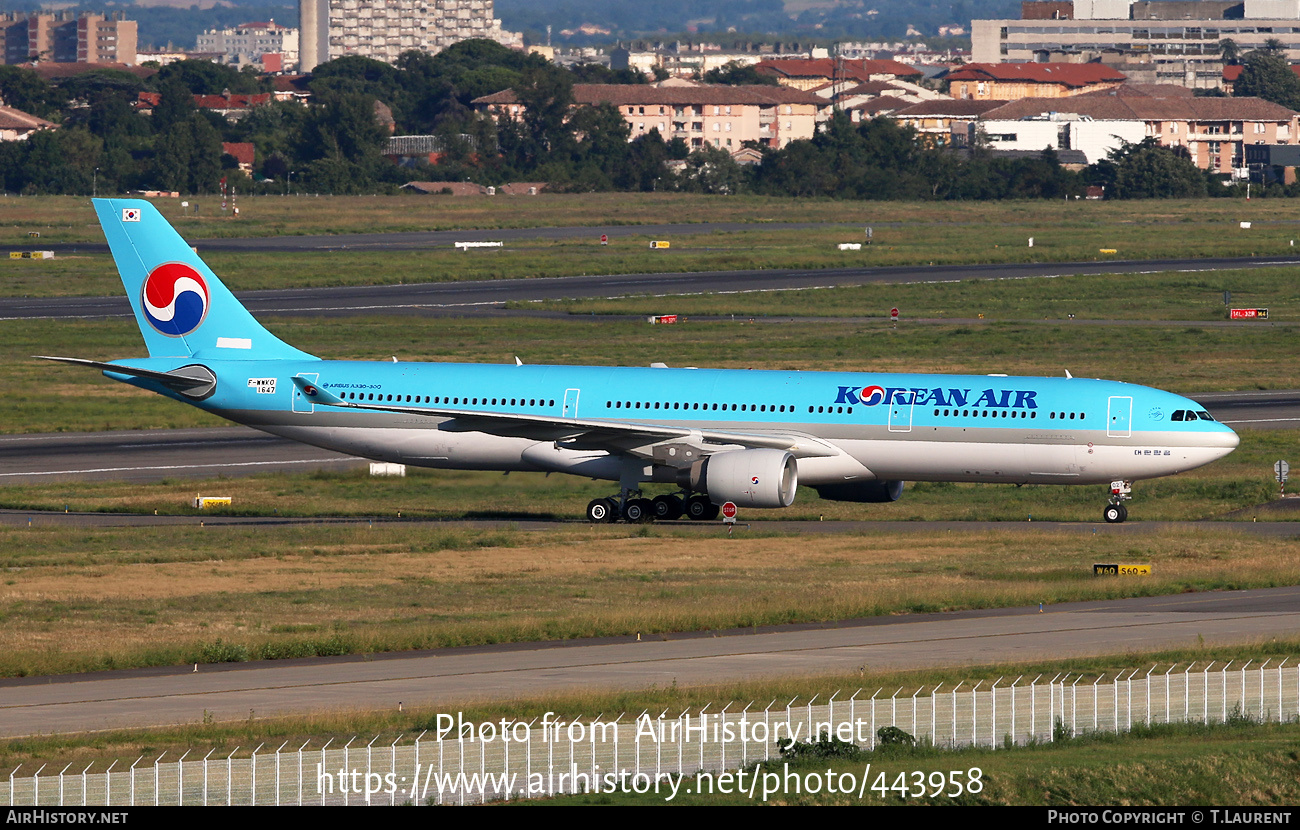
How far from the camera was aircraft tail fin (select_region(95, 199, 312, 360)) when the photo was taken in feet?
203

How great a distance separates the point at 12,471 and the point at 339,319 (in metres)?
47.8

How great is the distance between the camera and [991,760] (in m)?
25.4

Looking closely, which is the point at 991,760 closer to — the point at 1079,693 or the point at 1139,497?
the point at 1079,693

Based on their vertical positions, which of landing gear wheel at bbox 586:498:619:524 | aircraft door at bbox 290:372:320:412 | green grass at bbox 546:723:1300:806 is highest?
aircraft door at bbox 290:372:320:412

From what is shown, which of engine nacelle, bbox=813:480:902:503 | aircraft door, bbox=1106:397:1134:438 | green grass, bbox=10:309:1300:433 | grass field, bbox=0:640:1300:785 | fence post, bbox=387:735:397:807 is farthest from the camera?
green grass, bbox=10:309:1300:433

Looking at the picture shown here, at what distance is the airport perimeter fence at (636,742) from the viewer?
76.3 feet

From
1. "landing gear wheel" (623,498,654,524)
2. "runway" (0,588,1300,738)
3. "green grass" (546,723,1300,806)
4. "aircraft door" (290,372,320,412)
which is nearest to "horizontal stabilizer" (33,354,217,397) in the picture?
"aircraft door" (290,372,320,412)

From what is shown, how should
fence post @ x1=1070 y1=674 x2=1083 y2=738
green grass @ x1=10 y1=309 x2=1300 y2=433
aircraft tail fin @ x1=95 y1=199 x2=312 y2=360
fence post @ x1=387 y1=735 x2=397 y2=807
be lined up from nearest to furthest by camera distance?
fence post @ x1=387 y1=735 x2=397 y2=807, fence post @ x1=1070 y1=674 x2=1083 y2=738, aircraft tail fin @ x1=95 y1=199 x2=312 y2=360, green grass @ x1=10 y1=309 x2=1300 y2=433

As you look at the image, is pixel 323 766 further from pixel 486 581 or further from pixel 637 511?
pixel 637 511

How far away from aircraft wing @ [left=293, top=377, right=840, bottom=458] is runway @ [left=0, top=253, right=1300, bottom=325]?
60071 millimetres

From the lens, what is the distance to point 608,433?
2208 inches

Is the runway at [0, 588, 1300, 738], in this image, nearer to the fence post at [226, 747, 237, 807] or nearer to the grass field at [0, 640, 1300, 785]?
the grass field at [0, 640, 1300, 785]

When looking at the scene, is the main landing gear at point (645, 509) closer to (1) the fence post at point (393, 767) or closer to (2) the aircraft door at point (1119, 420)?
(2) the aircraft door at point (1119, 420)
